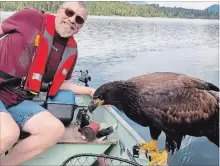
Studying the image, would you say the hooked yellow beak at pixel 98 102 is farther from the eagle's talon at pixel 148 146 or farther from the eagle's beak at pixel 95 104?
the eagle's talon at pixel 148 146

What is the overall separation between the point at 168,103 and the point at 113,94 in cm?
52

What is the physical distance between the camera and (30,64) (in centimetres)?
298

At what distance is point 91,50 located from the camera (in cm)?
1584

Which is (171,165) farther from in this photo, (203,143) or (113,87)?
(113,87)

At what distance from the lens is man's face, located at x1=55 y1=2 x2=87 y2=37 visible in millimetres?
2990

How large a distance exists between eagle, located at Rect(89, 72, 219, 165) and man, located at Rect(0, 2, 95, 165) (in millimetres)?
490

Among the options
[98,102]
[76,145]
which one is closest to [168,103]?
[98,102]

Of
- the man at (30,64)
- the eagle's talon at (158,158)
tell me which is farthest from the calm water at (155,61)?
the man at (30,64)

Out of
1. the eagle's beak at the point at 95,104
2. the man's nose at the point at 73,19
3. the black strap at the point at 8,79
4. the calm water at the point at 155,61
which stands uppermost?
the man's nose at the point at 73,19

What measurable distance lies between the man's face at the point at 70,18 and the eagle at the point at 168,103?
0.56 m

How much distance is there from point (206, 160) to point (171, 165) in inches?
40.4

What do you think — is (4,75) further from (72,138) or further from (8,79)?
(72,138)

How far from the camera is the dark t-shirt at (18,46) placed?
2.85 meters

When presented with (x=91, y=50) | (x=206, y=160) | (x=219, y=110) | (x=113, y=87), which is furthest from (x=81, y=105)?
(x=91, y=50)
